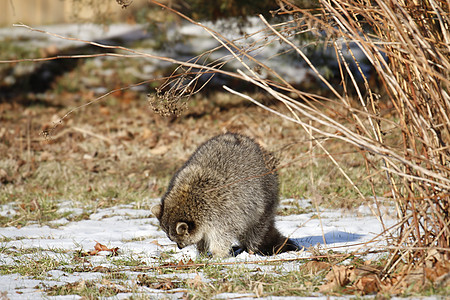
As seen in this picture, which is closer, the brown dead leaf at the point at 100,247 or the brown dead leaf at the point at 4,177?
the brown dead leaf at the point at 100,247

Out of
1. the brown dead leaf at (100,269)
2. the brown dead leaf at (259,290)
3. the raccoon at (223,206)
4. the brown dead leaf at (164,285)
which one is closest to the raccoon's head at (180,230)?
the raccoon at (223,206)

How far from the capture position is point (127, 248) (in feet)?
15.8

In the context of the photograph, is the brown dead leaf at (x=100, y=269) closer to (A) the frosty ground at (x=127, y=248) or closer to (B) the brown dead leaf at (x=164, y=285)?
(A) the frosty ground at (x=127, y=248)

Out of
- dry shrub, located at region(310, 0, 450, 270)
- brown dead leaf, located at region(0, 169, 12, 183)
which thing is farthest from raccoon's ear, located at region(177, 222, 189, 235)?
brown dead leaf, located at region(0, 169, 12, 183)

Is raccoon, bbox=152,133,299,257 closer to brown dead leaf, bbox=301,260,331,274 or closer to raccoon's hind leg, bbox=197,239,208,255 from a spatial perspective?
raccoon's hind leg, bbox=197,239,208,255

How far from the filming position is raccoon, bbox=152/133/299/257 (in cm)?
477

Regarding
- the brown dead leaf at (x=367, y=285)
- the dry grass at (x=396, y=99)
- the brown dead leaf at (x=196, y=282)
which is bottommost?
the brown dead leaf at (x=196, y=282)

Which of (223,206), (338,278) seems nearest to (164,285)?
(338,278)

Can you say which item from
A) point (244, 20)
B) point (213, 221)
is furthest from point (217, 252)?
point (244, 20)

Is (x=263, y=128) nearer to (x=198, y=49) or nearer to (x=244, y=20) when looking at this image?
(x=244, y=20)

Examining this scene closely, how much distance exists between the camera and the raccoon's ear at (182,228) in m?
4.68

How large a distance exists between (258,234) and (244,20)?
6283 mm

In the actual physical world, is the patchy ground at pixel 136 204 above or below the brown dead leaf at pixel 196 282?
below

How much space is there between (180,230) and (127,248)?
1.79 feet
